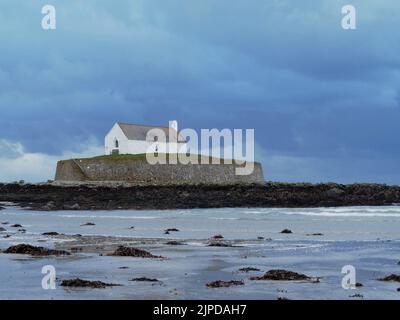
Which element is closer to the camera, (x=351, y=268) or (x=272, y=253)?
(x=351, y=268)

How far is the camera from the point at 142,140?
7356 centimetres

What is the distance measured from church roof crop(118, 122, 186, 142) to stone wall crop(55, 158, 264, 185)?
21.7 ft

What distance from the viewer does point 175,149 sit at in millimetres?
76000

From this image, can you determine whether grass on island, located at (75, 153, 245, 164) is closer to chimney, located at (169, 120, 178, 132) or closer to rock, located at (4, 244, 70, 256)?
chimney, located at (169, 120, 178, 132)

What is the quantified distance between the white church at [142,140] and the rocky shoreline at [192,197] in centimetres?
2094

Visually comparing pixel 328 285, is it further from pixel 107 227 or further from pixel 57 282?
pixel 107 227

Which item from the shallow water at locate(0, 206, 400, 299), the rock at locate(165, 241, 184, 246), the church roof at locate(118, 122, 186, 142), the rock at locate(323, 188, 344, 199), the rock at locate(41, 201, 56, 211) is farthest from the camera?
the church roof at locate(118, 122, 186, 142)

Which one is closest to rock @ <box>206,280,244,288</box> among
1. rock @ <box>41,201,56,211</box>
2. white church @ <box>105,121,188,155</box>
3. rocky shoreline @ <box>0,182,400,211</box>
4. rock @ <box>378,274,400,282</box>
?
rock @ <box>378,274,400,282</box>

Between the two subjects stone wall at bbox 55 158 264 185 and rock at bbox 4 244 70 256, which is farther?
stone wall at bbox 55 158 264 185

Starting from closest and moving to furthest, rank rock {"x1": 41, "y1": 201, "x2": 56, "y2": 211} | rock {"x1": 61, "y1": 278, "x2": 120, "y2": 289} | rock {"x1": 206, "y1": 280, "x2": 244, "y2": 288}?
rock {"x1": 61, "y1": 278, "x2": 120, "y2": 289}, rock {"x1": 206, "y1": 280, "x2": 244, "y2": 288}, rock {"x1": 41, "y1": 201, "x2": 56, "y2": 211}

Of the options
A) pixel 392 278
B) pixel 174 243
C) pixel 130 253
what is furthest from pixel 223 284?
pixel 174 243

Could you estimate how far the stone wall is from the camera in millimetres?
65938

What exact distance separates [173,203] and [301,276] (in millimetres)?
29604
